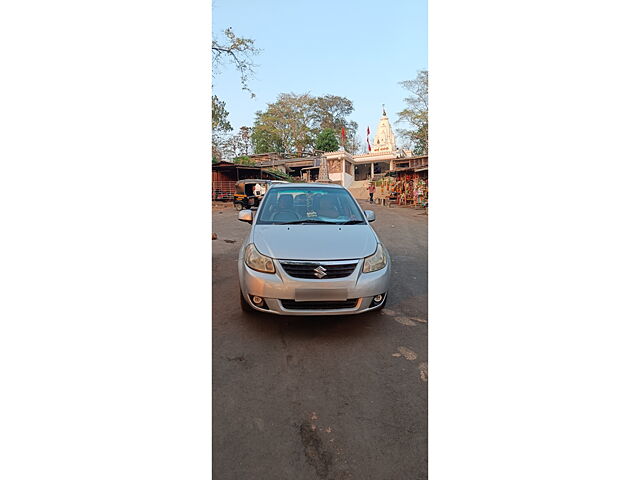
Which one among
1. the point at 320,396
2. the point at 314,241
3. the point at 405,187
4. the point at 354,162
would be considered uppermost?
the point at 354,162

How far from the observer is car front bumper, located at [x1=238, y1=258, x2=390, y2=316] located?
2104 millimetres

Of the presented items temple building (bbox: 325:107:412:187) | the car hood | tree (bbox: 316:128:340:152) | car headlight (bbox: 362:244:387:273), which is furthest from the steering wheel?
tree (bbox: 316:128:340:152)

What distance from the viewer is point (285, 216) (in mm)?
2777

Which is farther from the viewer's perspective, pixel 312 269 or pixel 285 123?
pixel 285 123

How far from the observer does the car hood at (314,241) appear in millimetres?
2209

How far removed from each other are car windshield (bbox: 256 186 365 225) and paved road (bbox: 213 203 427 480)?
31.3 inches

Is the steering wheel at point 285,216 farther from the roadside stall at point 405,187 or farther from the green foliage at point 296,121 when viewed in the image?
the green foliage at point 296,121

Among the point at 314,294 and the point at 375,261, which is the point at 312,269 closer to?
the point at 314,294

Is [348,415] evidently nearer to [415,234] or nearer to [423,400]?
[423,400]

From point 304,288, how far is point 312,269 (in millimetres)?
136

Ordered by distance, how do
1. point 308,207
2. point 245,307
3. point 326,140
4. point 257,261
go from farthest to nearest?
point 326,140 → point 308,207 → point 245,307 → point 257,261

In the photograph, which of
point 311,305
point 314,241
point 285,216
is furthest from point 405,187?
point 311,305

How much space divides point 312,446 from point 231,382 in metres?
0.58

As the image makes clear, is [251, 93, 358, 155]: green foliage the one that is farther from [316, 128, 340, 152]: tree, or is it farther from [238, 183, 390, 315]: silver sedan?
[238, 183, 390, 315]: silver sedan
